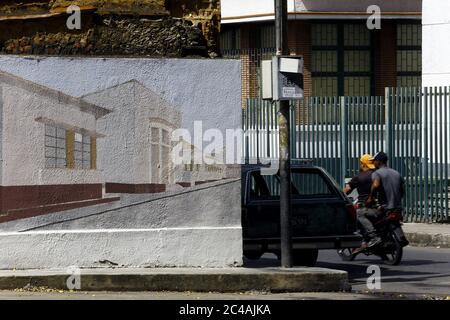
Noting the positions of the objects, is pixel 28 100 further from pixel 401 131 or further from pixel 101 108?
pixel 401 131

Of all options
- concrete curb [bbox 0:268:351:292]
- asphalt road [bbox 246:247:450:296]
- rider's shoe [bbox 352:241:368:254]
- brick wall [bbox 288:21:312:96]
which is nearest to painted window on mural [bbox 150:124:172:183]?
concrete curb [bbox 0:268:351:292]

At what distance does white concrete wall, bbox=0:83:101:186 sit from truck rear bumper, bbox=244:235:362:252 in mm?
3070

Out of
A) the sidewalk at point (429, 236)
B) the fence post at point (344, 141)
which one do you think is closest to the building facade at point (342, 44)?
the fence post at point (344, 141)

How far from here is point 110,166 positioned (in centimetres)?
1529

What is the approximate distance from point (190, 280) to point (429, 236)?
8802 mm

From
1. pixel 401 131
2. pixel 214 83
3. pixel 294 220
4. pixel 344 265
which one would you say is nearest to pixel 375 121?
pixel 401 131

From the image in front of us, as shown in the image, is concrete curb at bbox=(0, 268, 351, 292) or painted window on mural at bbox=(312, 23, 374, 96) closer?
concrete curb at bbox=(0, 268, 351, 292)

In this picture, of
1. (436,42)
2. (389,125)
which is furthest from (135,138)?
(436,42)

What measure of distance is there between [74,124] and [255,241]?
3.26 meters

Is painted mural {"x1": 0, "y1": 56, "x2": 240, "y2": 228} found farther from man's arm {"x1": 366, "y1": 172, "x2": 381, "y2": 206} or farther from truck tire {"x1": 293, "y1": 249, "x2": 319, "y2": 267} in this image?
man's arm {"x1": 366, "y1": 172, "x2": 381, "y2": 206}

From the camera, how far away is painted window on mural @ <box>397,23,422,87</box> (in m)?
38.7

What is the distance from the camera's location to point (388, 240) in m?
19.4

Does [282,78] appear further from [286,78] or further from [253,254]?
[253,254]

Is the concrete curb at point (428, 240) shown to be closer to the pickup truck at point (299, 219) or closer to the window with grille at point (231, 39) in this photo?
the pickup truck at point (299, 219)
